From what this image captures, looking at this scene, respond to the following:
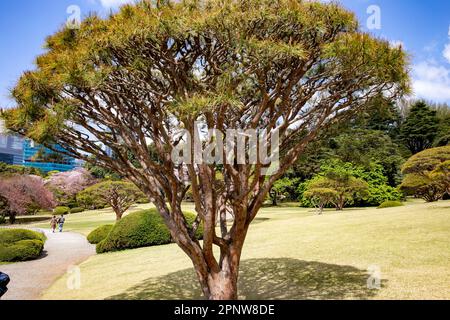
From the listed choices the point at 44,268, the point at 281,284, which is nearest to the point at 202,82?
the point at 281,284

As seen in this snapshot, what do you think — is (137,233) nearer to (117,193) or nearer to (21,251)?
(21,251)

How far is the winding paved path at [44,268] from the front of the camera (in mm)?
11609

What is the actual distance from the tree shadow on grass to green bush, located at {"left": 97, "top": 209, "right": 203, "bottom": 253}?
25.4 ft

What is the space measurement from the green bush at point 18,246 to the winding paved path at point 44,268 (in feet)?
2.01

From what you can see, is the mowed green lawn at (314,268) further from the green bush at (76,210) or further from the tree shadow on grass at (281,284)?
the green bush at (76,210)

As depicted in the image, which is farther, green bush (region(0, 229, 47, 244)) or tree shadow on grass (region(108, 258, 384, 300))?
green bush (region(0, 229, 47, 244))

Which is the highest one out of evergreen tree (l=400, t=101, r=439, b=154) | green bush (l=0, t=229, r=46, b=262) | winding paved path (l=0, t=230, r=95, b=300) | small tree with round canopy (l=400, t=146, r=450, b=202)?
evergreen tree (l=400, t=101, r=439, b=154)

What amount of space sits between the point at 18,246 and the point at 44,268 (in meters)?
3.25

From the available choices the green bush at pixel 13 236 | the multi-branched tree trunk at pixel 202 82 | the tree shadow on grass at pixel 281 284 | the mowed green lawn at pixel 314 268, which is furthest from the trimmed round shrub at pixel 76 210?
the multi-branched tree trunk at pixel 202 82

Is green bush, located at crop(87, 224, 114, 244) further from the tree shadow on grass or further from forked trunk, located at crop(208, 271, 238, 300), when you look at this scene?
forked trunk, located at crop(208, 271, 238, 300)

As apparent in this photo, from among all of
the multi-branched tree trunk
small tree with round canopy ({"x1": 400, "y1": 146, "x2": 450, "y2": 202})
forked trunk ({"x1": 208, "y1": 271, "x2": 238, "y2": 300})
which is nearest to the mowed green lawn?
forked trunk ({"x1": 208, "y1": 271, "x2": 238, "y2": 300})

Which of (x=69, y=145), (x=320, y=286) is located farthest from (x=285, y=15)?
(x=320, y=286)

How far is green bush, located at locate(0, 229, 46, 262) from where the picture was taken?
1748 centimetres
